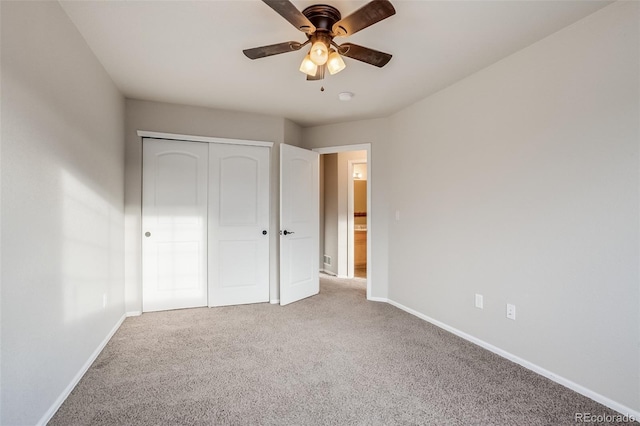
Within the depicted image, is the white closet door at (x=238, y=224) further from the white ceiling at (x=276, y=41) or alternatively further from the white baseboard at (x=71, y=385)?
the white baseboard at (x=71, y=385)

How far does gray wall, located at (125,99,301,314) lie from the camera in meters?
3.44

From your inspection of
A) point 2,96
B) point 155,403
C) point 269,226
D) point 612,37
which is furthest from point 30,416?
point 612,37

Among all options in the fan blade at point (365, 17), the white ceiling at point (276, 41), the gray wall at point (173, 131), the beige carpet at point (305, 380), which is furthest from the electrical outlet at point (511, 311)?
the gray wall at point (173, 131)

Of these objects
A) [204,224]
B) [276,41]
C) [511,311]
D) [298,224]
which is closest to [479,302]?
[511,311]

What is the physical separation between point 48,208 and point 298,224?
2612mm

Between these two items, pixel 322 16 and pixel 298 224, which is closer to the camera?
pixel 322 16

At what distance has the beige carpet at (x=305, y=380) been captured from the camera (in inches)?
69.8

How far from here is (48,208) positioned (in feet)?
5.76

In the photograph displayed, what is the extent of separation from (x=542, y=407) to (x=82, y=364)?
3.06 meters

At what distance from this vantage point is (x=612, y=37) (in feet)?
6.03

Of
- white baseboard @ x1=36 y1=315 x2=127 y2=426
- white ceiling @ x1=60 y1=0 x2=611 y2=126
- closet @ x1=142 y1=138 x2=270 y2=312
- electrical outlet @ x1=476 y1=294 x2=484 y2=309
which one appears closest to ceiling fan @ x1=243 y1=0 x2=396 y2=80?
white ceiling @ x1=60 y1=0 x2=611 y2=126

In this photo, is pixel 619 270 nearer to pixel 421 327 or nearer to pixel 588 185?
pixel 588 185

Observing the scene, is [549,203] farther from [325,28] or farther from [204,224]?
[204,224]

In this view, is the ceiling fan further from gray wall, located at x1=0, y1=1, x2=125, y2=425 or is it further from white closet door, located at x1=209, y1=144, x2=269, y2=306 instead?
white closet door, located at x1=209, y1=144, x2=269, y2=306
